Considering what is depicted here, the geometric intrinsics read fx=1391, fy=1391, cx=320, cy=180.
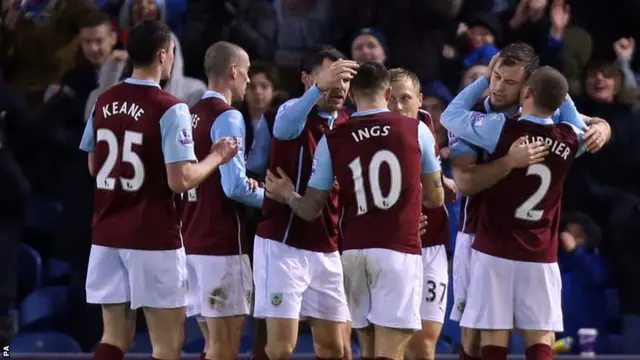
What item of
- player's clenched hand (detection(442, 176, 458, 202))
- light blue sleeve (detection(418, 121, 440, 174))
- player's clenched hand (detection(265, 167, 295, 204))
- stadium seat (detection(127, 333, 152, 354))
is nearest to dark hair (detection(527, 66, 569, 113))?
light blue sleeve (detection(418, 121, 440, 174))

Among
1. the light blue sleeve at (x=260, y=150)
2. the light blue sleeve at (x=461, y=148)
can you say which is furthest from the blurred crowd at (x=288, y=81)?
the light blue sleeve at (x=461, y=148)

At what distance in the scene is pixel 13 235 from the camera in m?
10.7

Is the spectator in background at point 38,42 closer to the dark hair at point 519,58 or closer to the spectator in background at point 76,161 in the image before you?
the spectator in background at point 76,161

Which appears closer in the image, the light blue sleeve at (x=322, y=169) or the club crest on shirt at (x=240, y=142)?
the light blue sleeve at (x=322, y=169)

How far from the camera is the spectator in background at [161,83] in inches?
417

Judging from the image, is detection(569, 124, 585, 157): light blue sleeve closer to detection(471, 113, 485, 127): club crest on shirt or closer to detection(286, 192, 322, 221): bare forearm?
detection(471, 113, 485, 127): club crest on shirt

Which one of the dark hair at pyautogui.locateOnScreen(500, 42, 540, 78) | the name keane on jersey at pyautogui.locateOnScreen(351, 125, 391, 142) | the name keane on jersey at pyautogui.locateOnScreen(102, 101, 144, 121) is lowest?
the name keane on jersey at pyautogui.locateOnScreen(351, 125, 391, 142)

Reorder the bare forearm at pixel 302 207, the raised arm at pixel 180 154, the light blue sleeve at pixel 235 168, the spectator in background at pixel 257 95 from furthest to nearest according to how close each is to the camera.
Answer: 1. the spectator in background at pixel 257 95
2. the light blue sleeve at pixel 235 168
3. the bare forearm at pixel 302 207
4. the raised arm at pixel 180 154

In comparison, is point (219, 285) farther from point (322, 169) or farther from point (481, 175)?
point (481, 175)

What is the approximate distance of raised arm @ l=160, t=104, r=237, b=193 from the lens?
708cm

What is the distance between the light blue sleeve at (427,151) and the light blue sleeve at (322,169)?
505mm

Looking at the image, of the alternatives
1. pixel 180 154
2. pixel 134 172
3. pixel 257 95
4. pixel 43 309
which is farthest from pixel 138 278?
pixel 43 309

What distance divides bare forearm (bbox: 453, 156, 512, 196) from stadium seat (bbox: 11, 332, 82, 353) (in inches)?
160

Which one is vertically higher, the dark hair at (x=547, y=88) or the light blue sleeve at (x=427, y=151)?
the dark hair at (x=547, y=88)
